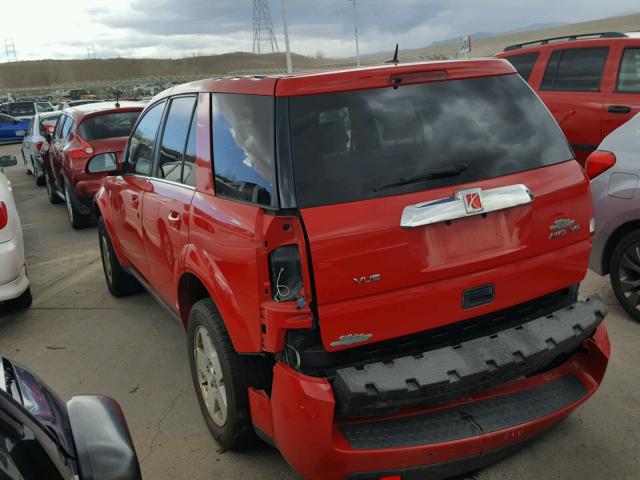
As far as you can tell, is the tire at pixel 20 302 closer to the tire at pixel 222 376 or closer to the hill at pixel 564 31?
the tire at pixel 222 376

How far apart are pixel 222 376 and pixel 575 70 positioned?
673 cm

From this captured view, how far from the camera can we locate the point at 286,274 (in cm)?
244

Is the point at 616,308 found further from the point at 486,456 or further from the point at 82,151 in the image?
the point at 82,151

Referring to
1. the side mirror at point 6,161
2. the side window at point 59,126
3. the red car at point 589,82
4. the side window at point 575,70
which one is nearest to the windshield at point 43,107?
the side window at point 59,126

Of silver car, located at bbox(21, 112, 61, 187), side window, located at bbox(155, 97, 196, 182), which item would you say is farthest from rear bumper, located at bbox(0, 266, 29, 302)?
silver car, located at bbox(21, 112, 61, 187)

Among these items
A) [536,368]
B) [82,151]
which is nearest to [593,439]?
[536,368]

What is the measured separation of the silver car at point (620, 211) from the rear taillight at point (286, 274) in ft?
9.68

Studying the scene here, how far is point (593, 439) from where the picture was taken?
10.2 ft

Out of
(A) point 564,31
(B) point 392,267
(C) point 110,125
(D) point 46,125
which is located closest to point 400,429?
(B) point 392,267

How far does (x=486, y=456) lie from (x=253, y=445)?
1.18 metres

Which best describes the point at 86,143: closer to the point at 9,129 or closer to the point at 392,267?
the point at 392,267

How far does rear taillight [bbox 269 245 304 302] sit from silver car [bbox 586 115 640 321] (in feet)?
9.68

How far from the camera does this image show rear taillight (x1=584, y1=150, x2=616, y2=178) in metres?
4.44

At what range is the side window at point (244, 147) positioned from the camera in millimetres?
2566
